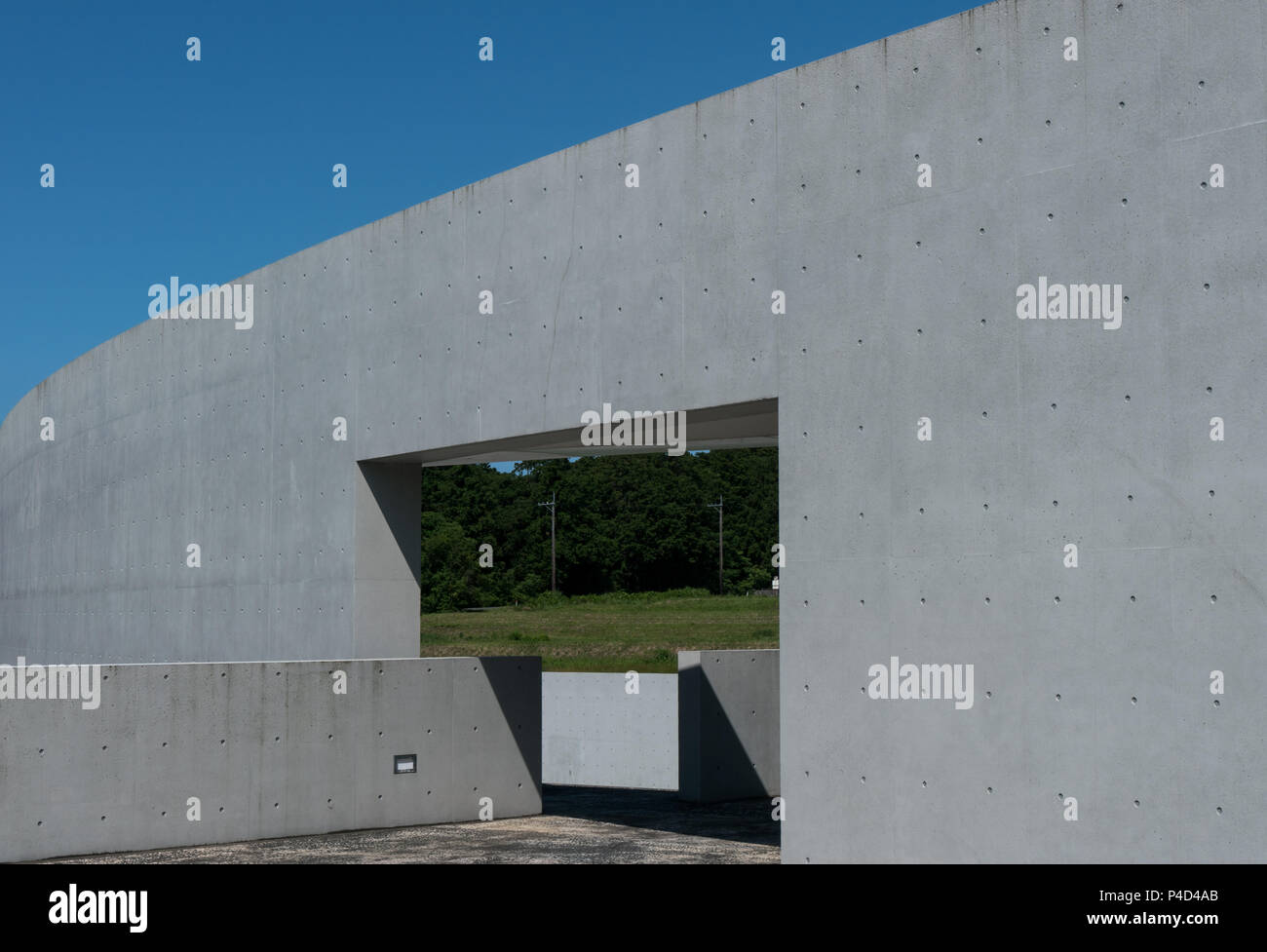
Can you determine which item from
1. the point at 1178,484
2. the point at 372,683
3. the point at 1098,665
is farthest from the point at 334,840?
the point at 1178,484

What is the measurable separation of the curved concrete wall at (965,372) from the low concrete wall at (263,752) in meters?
2.71

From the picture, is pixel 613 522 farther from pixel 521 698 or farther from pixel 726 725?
pixel 521 698

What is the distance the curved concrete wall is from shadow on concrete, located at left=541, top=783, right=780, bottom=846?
416 centimetres

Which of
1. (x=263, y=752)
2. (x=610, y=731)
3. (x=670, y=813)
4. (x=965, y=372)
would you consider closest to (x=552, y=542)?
(x=610, y=731)

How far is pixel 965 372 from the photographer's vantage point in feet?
29.8

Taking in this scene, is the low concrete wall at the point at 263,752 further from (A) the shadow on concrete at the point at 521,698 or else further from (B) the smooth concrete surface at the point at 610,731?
(B) the smooth concrete surface at the point at 610,731

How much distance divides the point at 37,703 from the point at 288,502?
4432mm

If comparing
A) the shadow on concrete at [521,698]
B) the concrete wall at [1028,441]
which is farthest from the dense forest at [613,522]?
the concrete wall at [1028,441]

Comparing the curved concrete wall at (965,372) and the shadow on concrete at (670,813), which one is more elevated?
the curved concrete wall at (965,372)

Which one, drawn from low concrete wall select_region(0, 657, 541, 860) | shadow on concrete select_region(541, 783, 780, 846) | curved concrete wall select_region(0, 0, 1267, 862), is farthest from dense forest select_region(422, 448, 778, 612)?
curved concrete wall select_region(0, 0, 1267, 862)

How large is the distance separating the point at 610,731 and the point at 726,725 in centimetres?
371

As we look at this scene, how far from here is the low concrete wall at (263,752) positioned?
11609 mm

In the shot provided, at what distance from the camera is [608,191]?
11844 mm
